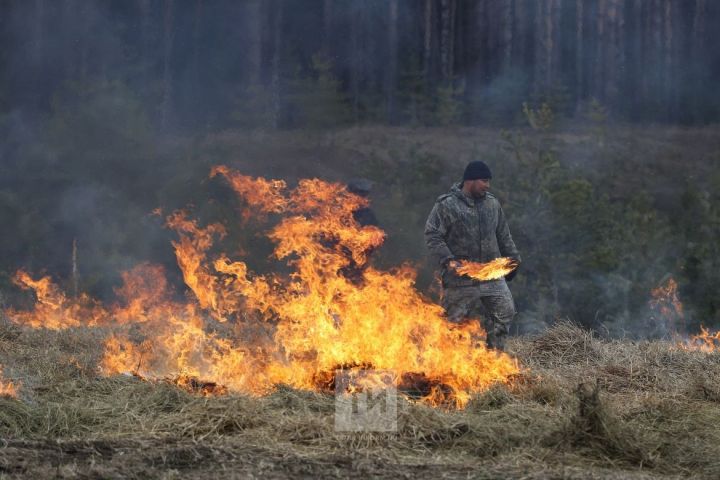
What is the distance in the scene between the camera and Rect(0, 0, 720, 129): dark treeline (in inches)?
859

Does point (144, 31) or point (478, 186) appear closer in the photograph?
point (478, 186)

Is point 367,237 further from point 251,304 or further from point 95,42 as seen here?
point 95,42

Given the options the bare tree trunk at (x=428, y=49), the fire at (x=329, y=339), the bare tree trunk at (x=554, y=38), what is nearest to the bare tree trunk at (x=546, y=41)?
the bare tree trunk at (x=554, y=38)

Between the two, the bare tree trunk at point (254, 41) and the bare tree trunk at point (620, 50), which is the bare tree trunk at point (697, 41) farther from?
the bare tree trunk at point (254, 41)

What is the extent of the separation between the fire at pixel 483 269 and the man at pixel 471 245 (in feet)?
0.21

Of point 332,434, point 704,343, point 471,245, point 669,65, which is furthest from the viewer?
point 669,65

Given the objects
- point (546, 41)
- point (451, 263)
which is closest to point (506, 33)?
point (546, 41)

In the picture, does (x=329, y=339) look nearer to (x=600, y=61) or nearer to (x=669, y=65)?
(x=600, y=61)

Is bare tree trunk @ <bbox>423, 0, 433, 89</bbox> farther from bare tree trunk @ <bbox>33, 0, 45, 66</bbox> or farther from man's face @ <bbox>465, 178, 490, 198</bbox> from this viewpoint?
man's face @ <bbox>465, 178, 490, 198</bbox>

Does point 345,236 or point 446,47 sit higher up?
point 446,47

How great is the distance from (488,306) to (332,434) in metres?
2.84

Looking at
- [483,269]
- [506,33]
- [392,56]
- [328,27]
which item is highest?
[328,27]

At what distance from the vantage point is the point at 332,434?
17.7 ft

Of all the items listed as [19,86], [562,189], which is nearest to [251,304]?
[562,189]
